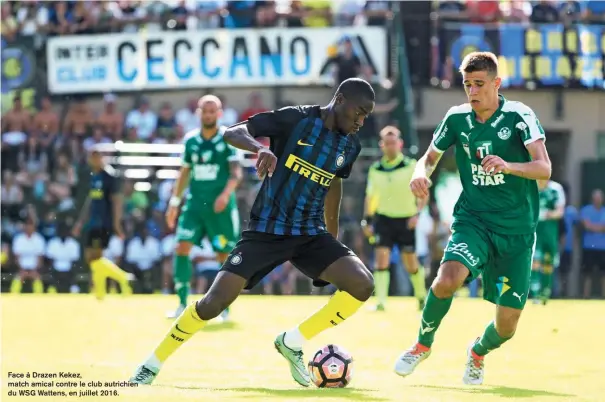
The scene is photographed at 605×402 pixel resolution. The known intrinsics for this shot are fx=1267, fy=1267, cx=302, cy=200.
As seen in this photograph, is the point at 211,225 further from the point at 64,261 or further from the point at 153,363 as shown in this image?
the point at 64,261

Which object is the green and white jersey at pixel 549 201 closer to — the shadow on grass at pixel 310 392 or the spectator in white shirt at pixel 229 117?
the spectator in white shirt at pixel 229 117

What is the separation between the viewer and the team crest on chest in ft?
29.5

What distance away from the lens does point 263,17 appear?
25031mm

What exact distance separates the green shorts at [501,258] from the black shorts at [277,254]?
85 cm

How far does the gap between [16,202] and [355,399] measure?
1729 centimetres

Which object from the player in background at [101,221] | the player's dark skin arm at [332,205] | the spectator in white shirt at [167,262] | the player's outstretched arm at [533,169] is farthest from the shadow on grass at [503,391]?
the spectator in white shirt at [167,262]

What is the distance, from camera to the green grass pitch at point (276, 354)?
8578 mm

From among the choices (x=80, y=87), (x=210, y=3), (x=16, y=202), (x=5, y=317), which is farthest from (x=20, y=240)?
(x=5, y=317)

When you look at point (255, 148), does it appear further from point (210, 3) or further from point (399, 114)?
point (210, 3)

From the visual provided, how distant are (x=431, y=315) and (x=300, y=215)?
1192mm

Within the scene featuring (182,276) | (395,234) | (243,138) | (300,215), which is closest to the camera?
(243,138)

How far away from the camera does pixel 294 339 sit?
9.09 metres

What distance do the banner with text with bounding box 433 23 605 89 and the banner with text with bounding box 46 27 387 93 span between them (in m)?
1.50

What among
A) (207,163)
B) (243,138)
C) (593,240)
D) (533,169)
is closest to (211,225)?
(207,163)
